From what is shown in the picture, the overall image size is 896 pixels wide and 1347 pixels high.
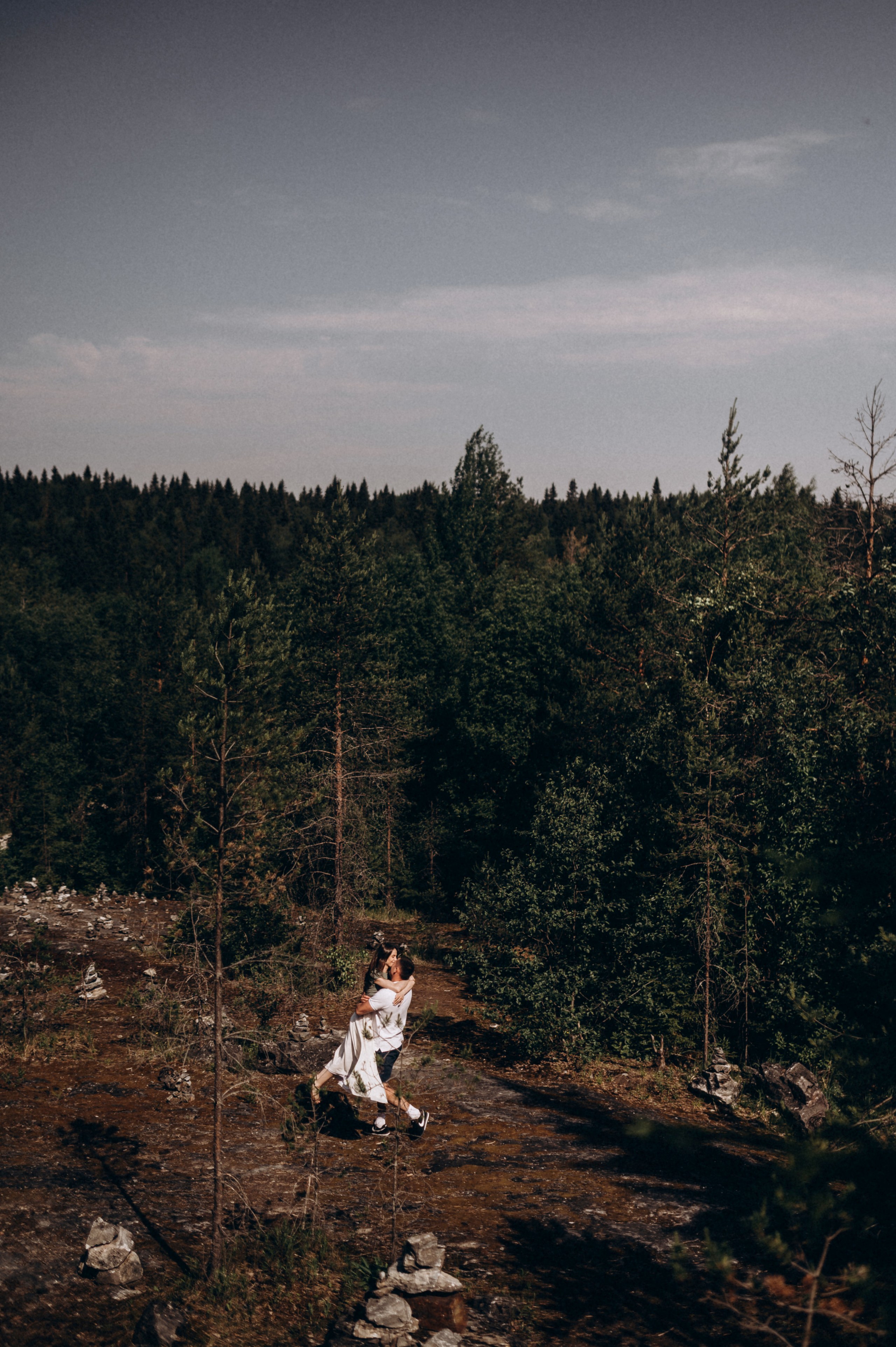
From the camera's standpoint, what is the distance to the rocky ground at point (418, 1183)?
778 cm

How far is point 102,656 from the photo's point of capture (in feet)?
210

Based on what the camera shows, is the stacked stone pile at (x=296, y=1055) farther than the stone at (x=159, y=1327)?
Yes

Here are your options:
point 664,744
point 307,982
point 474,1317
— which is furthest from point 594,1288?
point 307,982

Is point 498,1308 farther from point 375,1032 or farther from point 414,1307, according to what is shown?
point 375,1032

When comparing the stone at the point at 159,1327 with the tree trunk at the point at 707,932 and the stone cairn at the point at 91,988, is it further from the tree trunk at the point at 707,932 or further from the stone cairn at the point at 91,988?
the tree trunk at the point at 707,932

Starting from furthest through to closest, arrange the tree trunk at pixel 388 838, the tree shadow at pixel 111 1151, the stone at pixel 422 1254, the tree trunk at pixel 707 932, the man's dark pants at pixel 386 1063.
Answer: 1. the tree trunk at pixel 388 838
2. the tree trunk at pixel 707 932
3. the man's dark pants at pixel 386 1063
4. the tree shadow at pixel 111 1151
5. the stone at pixel 422 1254

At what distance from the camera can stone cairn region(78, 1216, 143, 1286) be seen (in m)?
7.97

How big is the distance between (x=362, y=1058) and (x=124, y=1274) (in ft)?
11.2

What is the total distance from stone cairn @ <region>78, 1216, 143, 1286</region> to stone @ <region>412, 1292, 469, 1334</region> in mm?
2702

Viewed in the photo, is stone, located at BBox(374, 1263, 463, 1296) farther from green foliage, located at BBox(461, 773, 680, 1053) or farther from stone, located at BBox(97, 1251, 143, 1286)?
green foliage, located at BBox(461, 773, 680, 1053)

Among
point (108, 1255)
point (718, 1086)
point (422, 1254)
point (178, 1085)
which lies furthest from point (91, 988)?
point (718, 1086)

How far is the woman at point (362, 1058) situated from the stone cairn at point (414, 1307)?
240 centimetres

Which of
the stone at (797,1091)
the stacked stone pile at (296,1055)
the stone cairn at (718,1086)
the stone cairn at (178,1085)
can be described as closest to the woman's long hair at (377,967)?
the stacked stone pile at (296,1055)

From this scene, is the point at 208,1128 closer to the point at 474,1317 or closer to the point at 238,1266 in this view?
the point at 238,1266
